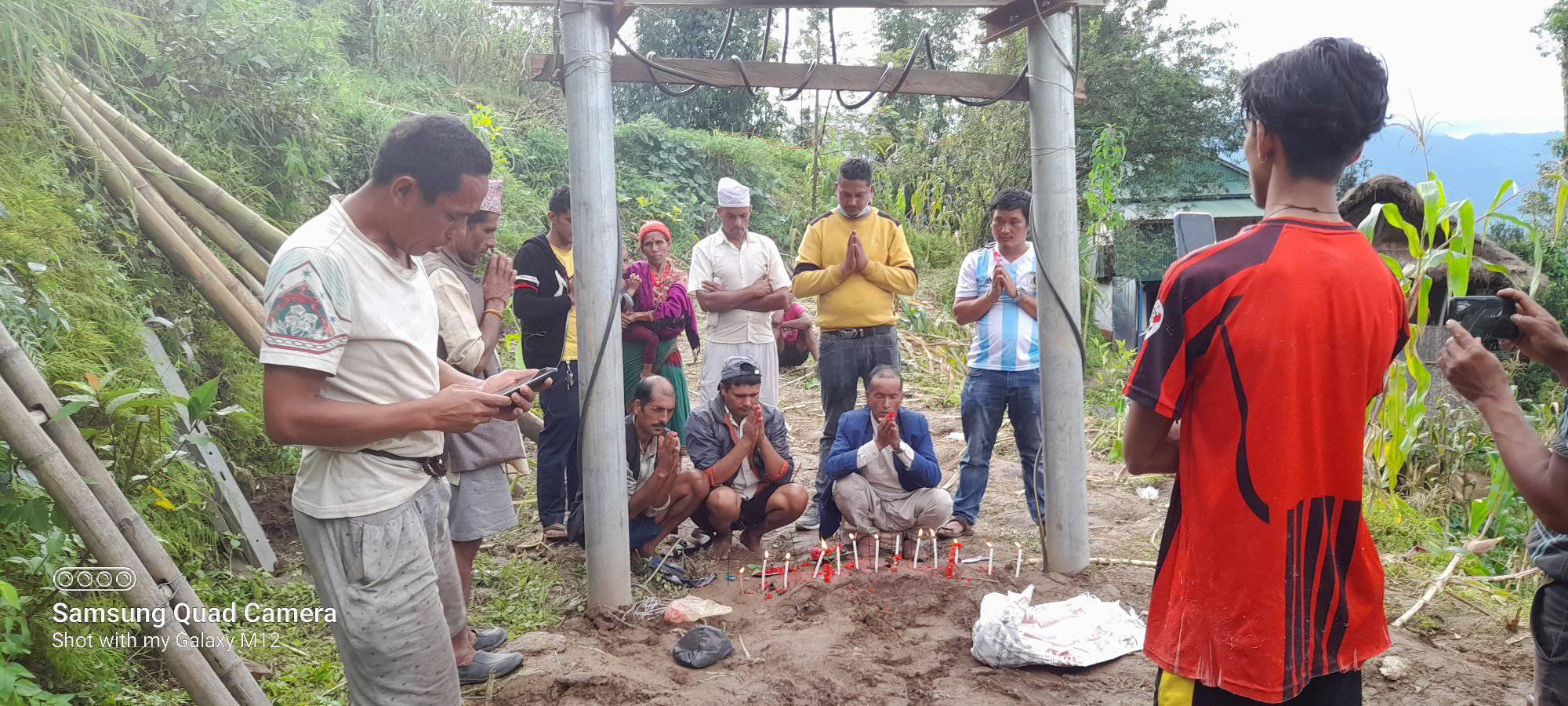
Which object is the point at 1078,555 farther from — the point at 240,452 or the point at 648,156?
the point at 648,156

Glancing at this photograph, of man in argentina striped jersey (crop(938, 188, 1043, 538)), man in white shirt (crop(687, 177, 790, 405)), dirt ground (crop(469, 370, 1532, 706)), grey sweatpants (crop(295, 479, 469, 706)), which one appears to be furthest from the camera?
man in white shirt (crop(687, 177, 790, 405))

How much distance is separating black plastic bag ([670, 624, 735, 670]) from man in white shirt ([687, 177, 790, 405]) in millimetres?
2014

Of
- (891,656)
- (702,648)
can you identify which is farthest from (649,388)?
(891,656)

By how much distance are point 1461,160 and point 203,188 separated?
28.7 feet

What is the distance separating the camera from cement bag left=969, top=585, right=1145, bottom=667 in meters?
3.67

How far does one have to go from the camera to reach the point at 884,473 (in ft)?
16.6

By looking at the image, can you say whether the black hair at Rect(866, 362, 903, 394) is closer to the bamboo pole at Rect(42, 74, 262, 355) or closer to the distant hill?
the distant hill

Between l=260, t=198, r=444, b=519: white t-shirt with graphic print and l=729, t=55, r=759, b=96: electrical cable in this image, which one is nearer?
l=260, t=198, r=444, b=519: white t-shirt with graphic print

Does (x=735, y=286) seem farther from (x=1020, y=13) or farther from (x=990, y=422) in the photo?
(x=1020, y=13)

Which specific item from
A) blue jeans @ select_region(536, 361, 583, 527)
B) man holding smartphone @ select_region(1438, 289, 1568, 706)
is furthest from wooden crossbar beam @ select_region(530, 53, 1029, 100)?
man holding smartphone @ select_region(1438, 289, 1568, 706)

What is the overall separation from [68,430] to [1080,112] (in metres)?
18.6

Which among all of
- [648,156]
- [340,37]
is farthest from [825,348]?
[648,156]

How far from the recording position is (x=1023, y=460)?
545 cm

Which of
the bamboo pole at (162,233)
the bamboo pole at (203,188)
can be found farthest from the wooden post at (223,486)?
the bamboo pole at (203,188)
